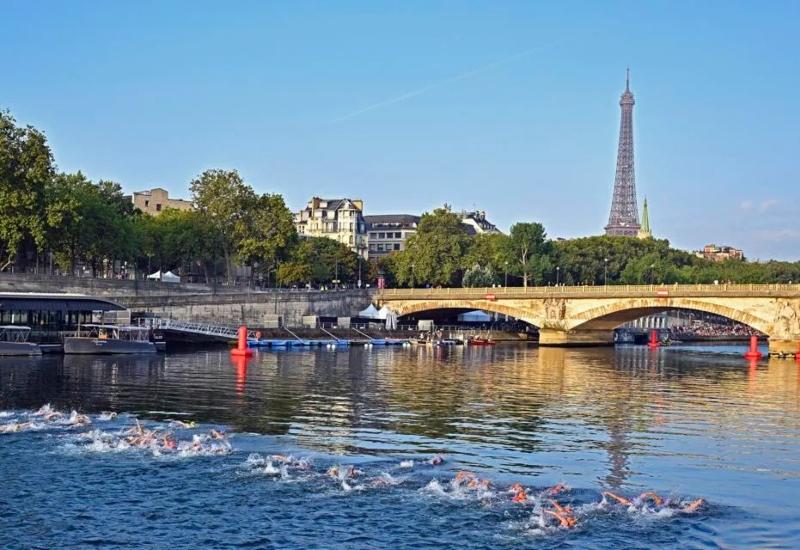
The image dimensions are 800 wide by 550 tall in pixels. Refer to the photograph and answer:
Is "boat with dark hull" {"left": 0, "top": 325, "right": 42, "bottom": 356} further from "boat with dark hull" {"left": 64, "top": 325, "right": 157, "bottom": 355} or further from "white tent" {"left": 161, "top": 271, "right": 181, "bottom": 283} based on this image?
"white tent" {"left": 161, "top": 271, "right": 181, "bottom": 283}

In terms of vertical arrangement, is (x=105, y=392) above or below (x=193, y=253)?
below

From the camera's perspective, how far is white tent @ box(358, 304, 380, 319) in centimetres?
13662

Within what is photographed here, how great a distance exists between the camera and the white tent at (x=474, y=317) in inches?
6137

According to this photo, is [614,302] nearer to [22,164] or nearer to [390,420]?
[22,164]

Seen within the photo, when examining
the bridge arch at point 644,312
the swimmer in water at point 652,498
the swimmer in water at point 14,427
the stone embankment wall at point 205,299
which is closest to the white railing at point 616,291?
the bridge arch at point 644,312

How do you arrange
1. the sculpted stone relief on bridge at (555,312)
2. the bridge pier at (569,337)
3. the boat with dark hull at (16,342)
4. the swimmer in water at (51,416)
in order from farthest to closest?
the bridge pier at (569,337), the sculpted stone relief on bridge at (555,312), the boat with dark hull at (16,342), the swimmer in water at (51,416)

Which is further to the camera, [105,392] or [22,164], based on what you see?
[22,164]

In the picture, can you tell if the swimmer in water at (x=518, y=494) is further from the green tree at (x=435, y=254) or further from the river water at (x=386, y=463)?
the green tree at (x=435, y=254)

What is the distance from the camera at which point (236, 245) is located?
13838 centimetres

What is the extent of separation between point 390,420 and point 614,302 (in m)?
79.0

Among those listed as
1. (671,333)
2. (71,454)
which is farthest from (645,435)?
(671,333)

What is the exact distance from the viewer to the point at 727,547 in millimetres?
25328

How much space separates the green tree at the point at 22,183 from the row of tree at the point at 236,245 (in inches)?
4.8

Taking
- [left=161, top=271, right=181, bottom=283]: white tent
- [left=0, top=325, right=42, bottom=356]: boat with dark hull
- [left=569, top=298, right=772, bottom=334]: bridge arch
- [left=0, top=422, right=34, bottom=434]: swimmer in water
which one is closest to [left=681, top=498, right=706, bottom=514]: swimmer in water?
[left=0, top=422, right=34, bottom=434]: swimmer in water
